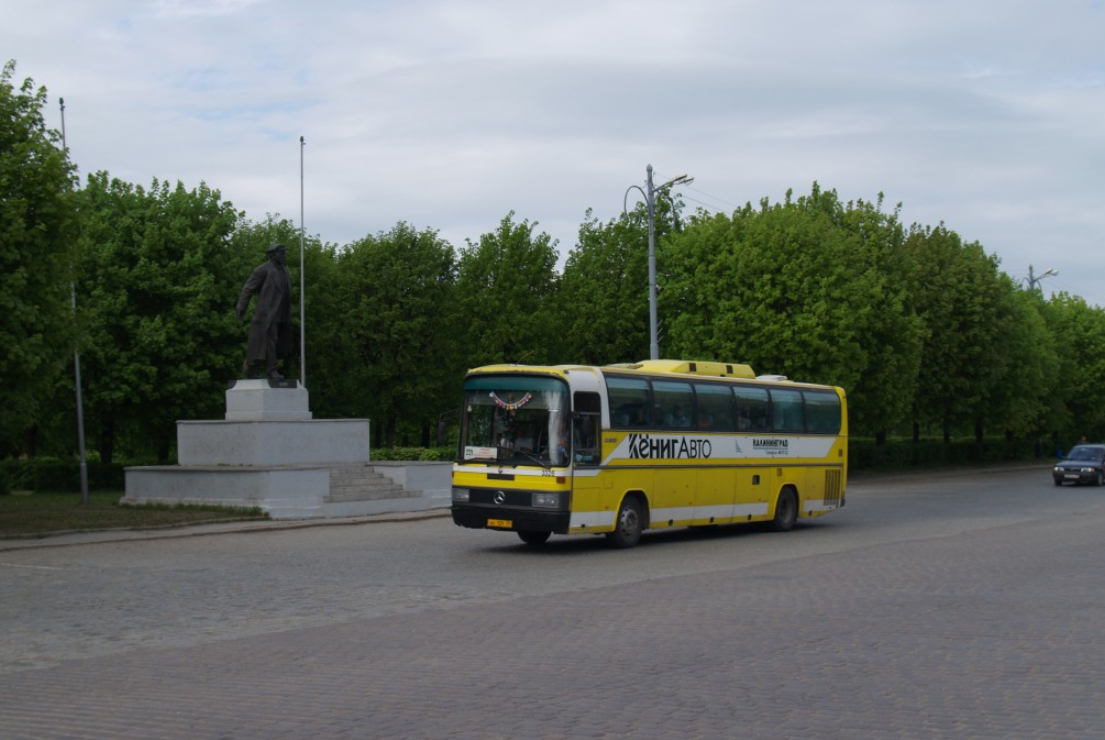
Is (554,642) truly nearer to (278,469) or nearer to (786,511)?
(786,511)

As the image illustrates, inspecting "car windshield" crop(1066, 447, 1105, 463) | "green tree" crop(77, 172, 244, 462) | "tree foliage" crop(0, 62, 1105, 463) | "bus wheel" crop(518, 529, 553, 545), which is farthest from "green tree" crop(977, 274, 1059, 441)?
"bus wheel" crop(518, 529, 553, 545)

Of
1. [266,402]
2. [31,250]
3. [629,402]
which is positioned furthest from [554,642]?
[266,402]

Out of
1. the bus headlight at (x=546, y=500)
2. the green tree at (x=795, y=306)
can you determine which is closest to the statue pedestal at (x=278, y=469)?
the bus headlight at (x=546, y=500)

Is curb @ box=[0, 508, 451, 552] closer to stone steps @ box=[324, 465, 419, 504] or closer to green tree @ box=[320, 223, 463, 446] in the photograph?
stone steps @ box=[324, 465, 419, 504]

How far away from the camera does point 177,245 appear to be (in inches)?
1864

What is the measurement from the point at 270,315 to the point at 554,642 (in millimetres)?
21536

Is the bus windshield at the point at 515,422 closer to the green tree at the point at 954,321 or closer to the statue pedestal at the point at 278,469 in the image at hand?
the statue pedestal at the point at 278,469

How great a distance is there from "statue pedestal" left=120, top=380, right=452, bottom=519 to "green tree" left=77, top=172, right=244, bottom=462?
1449 cm

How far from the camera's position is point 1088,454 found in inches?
1897

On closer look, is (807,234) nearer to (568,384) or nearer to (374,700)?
(568,384)

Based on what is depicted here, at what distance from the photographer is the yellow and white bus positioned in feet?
67.1

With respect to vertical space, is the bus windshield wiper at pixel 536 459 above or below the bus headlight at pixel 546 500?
above

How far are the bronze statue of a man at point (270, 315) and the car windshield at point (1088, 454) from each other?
31.9 meters

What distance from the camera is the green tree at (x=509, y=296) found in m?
61.2
